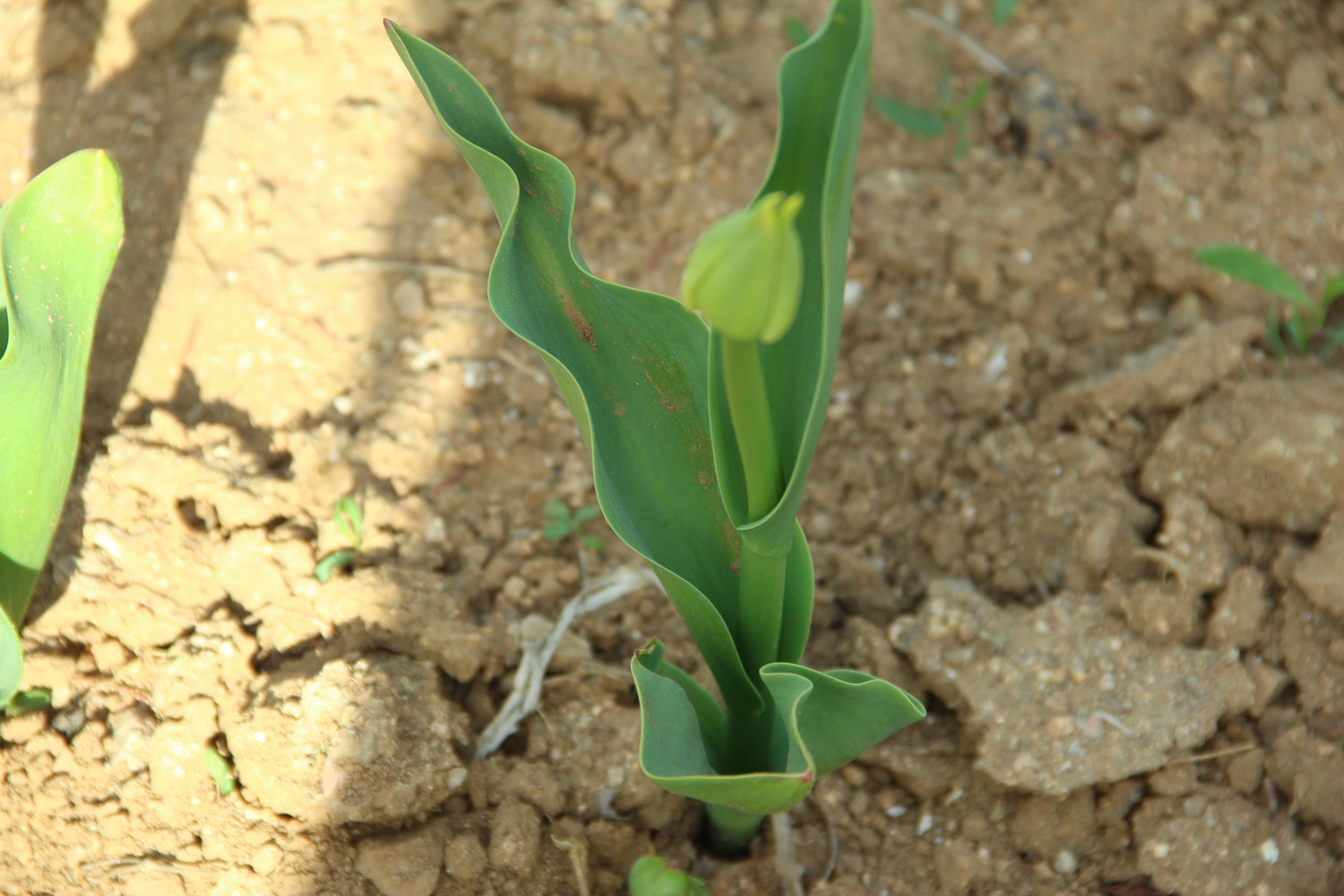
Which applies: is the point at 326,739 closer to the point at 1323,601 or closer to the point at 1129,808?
the point at 1129,808

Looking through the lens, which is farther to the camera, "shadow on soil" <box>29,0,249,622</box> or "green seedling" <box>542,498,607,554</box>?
"shadow on soil" <box>29,0,249,622</box>

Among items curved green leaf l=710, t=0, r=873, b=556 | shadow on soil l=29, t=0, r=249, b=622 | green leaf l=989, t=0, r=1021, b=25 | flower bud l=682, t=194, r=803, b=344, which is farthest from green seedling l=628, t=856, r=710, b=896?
green leaf l=989, t=0, r=1021, b=25

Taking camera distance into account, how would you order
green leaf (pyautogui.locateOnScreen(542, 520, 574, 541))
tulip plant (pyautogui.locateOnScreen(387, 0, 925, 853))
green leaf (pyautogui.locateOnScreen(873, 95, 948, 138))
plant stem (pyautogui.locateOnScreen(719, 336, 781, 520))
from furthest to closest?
green leaf (pyautogui.locateOnScreen(873, 95, 948, 138))
green leaf (pyautogui.locateOnScreen(542, 520, 574, 541))
tulip plant (pyautogui.locateOnScreen(387, 0, 925, 853))
plant stem (pyautogui.locateOnScreen(719, 336, 781, 520))

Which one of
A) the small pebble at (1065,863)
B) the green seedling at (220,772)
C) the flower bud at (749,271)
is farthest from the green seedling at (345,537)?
the small pebble at (1065,863)

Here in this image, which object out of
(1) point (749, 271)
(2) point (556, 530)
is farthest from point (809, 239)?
(2) point (556, 530)

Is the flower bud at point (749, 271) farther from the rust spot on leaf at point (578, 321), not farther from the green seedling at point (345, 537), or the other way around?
the green seedling at point (345, 537)

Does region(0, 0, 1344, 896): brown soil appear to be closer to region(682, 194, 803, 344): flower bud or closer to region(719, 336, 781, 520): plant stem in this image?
region(719, 336, 781, 520): plant stem
